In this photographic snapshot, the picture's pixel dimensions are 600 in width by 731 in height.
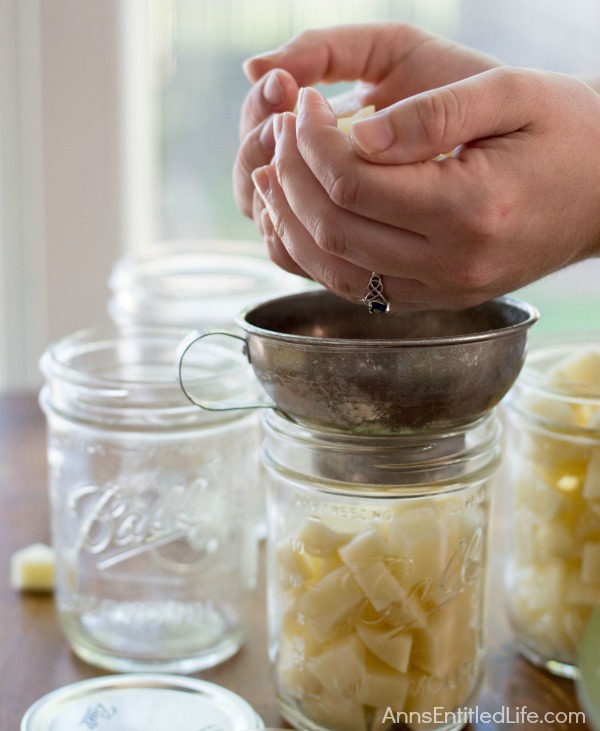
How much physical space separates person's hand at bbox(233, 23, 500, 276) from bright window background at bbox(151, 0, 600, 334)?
→ 1245mm

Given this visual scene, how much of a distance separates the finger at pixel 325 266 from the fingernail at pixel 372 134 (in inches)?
3.2

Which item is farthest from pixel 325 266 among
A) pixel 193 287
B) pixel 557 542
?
pixel 193 287

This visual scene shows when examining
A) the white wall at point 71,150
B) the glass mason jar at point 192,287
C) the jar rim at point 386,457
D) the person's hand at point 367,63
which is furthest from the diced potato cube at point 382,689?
the white wall at point 71,150

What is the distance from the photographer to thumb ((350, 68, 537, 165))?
0.46 meters

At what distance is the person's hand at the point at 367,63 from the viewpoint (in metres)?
0.70

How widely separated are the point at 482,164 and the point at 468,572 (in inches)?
10.4

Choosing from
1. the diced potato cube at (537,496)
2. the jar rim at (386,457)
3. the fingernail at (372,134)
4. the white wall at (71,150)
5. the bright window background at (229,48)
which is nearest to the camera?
the fingernail at (372,134)

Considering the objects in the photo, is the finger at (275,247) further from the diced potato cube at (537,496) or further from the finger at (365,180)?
the diced potato cube at (537,496)

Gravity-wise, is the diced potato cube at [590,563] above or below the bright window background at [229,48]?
below

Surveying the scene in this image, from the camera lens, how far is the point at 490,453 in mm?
624

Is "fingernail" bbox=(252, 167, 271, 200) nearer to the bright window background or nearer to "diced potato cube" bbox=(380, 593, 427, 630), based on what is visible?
"diced potato cube" bbox=(380, 593, 427, 630)

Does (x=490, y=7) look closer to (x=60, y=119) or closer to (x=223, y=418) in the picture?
(x=60, y=119)

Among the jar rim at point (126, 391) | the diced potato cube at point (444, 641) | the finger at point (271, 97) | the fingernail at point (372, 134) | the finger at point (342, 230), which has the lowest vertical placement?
the diced potato cube at point (444, 641)

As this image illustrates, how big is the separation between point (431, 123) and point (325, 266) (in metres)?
0.11
